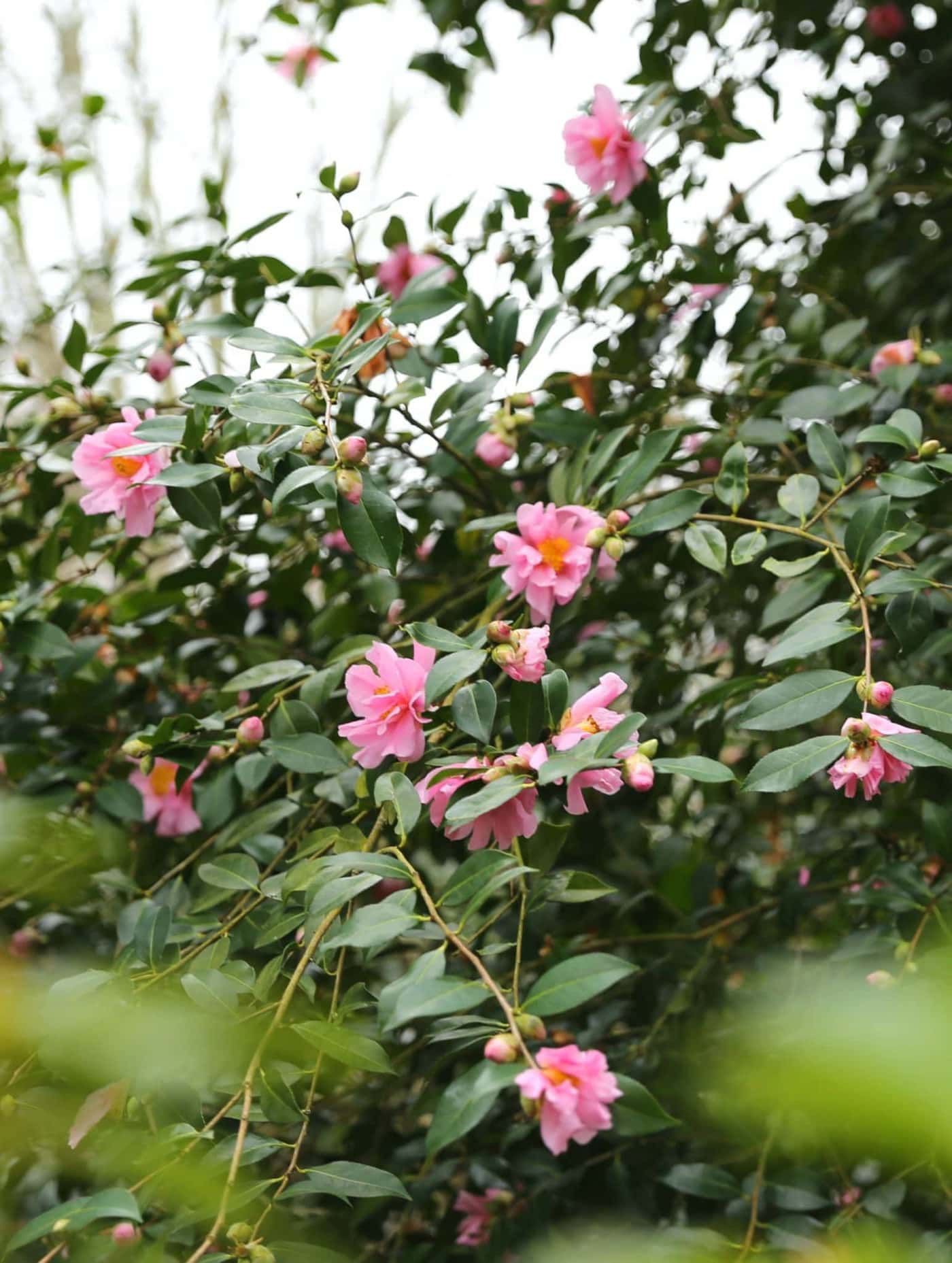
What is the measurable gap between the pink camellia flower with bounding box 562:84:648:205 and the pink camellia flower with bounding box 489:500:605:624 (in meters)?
0.47

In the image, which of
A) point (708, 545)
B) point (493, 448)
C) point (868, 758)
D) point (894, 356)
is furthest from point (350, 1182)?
point (894, 356)


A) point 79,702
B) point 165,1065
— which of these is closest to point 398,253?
point 79,702

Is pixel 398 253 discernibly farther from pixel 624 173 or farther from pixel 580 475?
pixel 580 475

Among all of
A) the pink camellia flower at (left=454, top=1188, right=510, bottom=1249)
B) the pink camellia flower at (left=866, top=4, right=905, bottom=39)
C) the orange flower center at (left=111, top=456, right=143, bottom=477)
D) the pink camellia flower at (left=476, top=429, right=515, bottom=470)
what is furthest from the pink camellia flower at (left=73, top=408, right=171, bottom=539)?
the pink camellia flower at (left=866, top=4, right=905, bottom=39)

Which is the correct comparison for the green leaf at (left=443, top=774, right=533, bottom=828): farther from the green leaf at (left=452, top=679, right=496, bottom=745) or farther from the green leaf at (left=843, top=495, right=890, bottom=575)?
the green leaf at (left=843, top=495, right=890, bottom=575)

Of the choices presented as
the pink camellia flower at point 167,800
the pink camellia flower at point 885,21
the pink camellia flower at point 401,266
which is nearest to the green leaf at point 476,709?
the pink camellia flower at point 167,800

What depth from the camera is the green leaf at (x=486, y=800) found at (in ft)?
1.87

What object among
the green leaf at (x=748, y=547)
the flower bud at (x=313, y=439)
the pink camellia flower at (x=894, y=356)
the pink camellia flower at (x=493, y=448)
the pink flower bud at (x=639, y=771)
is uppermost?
the pink camellia flower at (x=894, y=356)

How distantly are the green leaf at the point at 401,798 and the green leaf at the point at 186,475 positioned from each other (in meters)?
0.26

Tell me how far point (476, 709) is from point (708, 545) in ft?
0.85

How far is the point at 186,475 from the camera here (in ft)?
2.43

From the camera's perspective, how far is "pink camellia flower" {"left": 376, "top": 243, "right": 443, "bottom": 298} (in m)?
1.27

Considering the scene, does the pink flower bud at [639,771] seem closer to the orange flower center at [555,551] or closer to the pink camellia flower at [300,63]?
the orange flower center at [555,551]

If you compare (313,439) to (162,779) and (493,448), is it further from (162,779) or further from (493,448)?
(162,779)
